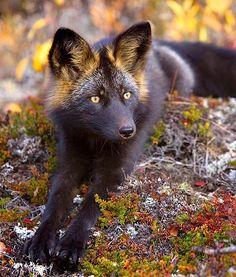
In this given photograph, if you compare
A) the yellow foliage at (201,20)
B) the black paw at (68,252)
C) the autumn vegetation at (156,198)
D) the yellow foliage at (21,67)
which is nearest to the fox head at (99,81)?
the autumn vegetation at (156,198)

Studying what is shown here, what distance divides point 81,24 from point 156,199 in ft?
27.7

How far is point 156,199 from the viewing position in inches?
171

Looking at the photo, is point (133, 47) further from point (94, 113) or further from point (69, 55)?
point (94, 113)

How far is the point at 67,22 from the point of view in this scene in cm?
1182

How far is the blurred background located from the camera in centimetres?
977

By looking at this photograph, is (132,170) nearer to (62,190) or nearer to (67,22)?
(62,190)

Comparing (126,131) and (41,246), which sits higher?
(126,131)

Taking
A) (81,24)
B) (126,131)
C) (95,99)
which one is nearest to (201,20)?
(81,24)

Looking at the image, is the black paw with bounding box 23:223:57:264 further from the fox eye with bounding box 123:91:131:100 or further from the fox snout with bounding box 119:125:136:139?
the fox eye with bounding box 123:91:131:100

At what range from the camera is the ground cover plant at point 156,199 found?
3.66 m

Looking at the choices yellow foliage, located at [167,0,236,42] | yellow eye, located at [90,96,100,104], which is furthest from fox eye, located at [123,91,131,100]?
yellow foliage, located at [167,0,236,42]

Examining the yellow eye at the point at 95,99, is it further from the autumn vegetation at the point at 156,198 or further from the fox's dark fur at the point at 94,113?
the autumn vegetation at the point at 156,198

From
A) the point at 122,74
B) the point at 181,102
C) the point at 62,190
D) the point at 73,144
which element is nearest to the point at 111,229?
the point at 62,190

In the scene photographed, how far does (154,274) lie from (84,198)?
1.36 metres
